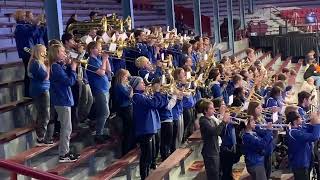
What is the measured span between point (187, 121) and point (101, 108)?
1827mm

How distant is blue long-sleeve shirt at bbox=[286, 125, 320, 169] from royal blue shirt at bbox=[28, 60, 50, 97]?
2863mm

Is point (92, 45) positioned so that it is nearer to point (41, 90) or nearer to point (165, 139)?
point (41, 90)

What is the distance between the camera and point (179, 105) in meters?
7.62

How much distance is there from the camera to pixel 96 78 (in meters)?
6.90

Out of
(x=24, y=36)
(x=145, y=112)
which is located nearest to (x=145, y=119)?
(x=145, y=112)

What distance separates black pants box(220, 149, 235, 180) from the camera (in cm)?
704

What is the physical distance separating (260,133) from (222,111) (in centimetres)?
50

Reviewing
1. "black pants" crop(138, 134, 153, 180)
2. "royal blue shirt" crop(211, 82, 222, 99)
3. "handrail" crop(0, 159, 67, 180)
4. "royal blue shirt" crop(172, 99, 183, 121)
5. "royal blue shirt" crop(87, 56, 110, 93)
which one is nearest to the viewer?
"handrail" crop(0, 159, 67, 180)

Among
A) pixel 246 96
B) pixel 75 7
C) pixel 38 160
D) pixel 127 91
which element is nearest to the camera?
pixel 38 160

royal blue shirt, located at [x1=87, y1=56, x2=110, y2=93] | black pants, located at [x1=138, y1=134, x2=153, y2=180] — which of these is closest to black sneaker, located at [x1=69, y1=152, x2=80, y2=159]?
black pants, located at [x1=138, y1=134, x2=153, y2=180]

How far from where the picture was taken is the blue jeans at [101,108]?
272 inches

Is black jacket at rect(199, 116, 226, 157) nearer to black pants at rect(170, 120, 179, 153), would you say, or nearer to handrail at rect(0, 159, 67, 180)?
black pants at rect(170, 120, 179, 153)

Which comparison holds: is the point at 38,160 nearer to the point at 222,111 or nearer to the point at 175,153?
the point at 175,153

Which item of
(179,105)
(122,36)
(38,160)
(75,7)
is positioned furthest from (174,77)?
(75,7)
